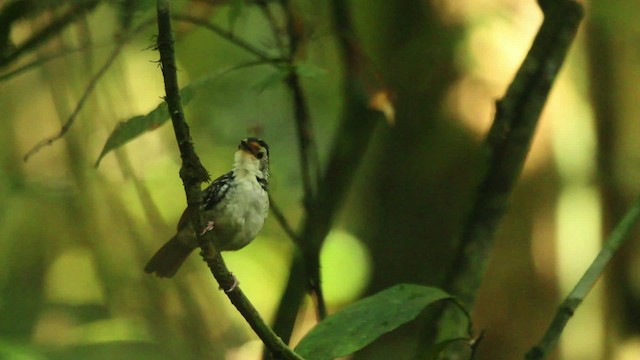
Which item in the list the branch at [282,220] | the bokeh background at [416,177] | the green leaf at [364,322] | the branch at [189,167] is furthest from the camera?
the bokeh background at [416,177]

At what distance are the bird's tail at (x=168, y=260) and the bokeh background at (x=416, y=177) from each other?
1.01 metres

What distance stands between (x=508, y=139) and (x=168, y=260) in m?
0.84

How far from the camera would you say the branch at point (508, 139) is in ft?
7.07

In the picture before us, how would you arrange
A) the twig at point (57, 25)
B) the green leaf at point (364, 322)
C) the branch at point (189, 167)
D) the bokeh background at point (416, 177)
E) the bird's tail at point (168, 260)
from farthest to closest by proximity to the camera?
the bokeh background at point (416, 177) → the twig at point (57, 25) → the bird's tail at point (168, 260) → the green leaf at point (364, 322) → the branch at point (189, 167)

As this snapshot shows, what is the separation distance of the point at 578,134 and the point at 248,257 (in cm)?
132

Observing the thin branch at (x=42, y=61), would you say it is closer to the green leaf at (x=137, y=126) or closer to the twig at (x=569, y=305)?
the green leaf at (x=137, y=126)

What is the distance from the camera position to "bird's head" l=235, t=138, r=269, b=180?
1.82m

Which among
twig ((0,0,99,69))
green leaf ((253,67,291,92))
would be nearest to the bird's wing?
green leaf ((253,67,291,92))

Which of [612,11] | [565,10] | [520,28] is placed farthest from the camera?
[520,28]

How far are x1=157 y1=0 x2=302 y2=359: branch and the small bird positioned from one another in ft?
1.23

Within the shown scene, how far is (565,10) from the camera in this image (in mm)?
2156

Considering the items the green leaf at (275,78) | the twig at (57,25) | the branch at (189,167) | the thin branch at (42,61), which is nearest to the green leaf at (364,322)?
the branch at (189,167)

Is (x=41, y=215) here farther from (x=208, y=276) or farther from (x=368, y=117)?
(x=368, y=117)

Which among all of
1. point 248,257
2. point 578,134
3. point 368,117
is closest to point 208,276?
point 248,257
